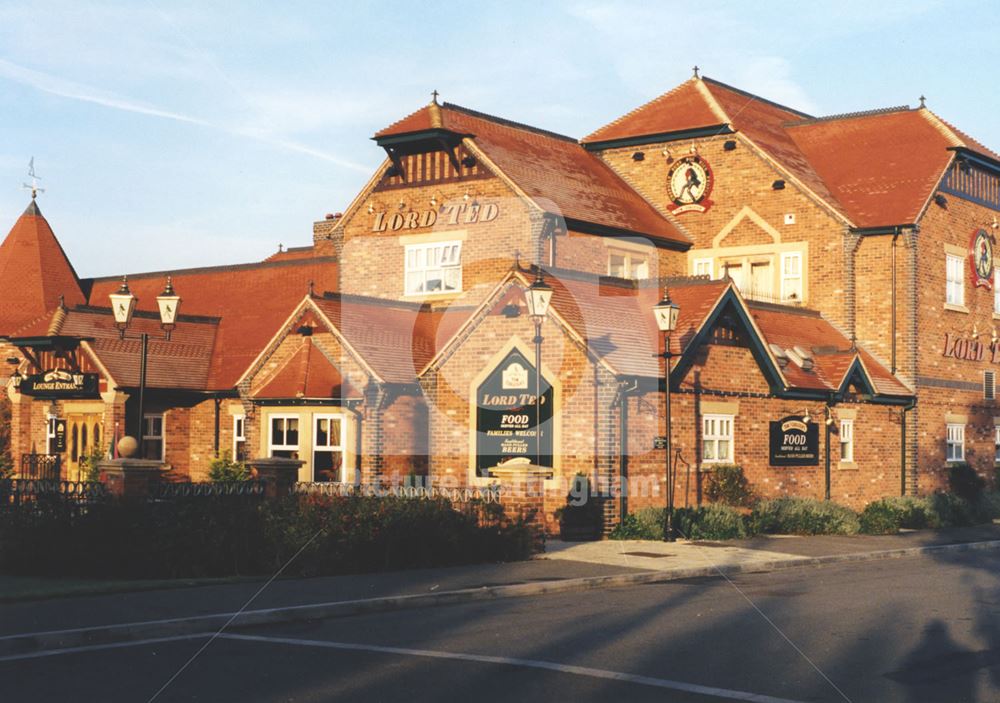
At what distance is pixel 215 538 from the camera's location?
18906mm

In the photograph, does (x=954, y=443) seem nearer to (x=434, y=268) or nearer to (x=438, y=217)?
(x=434, y=268)

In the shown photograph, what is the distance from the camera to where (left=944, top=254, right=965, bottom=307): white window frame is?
38500mm

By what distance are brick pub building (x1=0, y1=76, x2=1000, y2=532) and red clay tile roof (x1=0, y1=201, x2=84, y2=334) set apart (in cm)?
10

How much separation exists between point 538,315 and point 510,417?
352 cm

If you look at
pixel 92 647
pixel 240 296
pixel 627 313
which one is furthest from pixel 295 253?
pixel 92 647

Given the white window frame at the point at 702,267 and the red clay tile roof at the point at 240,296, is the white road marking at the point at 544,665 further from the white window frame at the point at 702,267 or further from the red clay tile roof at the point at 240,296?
the white window frame at the point at 702,267

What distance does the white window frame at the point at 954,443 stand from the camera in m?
38.6

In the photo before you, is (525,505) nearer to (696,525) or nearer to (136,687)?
(696,525)

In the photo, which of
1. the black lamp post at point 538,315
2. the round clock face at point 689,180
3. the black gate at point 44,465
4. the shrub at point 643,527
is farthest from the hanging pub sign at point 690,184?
the black gate at point 44,465

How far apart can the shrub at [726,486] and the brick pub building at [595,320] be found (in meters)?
0.34

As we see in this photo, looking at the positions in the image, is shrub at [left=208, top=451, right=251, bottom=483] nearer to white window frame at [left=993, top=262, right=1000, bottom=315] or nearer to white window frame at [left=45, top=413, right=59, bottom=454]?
white window frame at [left=45, top=413, right=59, bottom=454]

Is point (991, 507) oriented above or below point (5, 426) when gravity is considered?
below

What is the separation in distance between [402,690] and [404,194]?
2662 cm

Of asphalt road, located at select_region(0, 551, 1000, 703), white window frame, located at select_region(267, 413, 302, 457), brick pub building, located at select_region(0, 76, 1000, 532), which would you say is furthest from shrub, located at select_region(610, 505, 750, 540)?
asphalt road, located at select_region(0, 551, 1000, 703)
